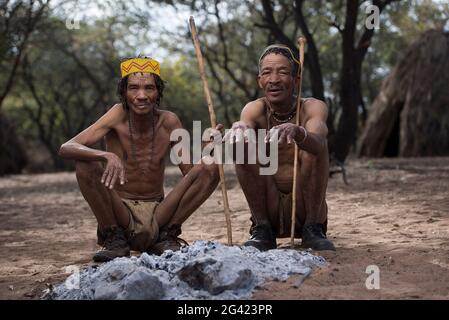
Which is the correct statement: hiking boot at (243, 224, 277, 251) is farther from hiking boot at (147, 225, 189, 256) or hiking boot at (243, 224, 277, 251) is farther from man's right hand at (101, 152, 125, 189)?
man's right hand at (101, 152, 125, 189)

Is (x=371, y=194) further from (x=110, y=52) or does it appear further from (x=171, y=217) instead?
(x=110, y=52)

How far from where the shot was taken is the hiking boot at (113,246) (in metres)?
3.84

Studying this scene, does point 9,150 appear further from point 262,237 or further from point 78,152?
point 262,237

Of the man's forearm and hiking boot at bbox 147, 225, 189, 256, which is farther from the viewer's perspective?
hiking boot at bbox 147, 225, 189, 256

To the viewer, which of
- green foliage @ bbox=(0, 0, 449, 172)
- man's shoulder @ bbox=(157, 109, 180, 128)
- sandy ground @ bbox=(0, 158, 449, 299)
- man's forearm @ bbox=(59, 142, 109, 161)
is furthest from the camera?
green foliage @ bbox=(0, 0, 449, 172)

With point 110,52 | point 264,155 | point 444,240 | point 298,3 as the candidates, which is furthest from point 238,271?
point 110,52

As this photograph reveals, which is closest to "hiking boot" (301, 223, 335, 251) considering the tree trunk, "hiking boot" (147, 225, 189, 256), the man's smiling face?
"hiking boot" (147, 225, 189, 256)

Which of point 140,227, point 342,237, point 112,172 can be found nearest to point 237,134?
point 112,172

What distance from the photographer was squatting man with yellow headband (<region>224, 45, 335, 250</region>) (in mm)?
3805

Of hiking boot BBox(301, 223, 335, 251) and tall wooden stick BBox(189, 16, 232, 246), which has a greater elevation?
tall wooden stick BBox(189, 16, 232, 246)

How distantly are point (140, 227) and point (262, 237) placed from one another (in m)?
0.85

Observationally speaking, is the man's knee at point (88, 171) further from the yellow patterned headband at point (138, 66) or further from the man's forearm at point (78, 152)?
the yellow patterned headband at point (138, 66)

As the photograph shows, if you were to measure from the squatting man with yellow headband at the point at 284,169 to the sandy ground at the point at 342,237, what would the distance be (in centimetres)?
32
